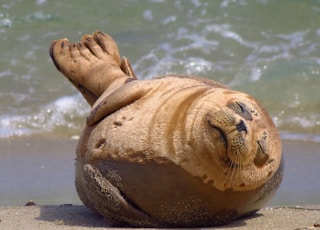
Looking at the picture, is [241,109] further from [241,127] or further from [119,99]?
[119,99]

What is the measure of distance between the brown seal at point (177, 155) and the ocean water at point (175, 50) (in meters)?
3.50

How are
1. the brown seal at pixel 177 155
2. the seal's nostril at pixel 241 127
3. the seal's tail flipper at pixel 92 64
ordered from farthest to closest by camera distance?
the seal's tail flipper at pixel 92 64, the brown seal at pixel 177 155, the seal's nostril at pixel 241 127

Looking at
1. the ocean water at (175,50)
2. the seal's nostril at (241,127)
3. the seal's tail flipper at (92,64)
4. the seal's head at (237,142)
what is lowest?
the ocean water at (175,50)

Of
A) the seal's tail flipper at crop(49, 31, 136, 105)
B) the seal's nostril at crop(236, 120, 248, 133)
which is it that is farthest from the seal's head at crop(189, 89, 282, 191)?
the seal's tail flipper at crop(49, 31, 136, 105)

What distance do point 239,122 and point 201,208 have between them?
0.44 meters

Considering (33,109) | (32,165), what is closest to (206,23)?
(33,109)

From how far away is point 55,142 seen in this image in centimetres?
706

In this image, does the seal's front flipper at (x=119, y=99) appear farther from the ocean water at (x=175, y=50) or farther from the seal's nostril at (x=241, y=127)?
the ocean water at (x=175, y=50)

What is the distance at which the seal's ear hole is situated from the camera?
3.44 meters

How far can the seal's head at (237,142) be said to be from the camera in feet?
11.0

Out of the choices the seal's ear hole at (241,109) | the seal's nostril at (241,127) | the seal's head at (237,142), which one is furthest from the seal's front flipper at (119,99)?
the seal's nostril at (241,127)

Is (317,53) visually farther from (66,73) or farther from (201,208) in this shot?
(201,208)

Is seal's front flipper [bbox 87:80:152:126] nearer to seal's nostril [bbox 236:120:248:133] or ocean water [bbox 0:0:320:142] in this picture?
seal's nostril [bbox 236:120:248:133]

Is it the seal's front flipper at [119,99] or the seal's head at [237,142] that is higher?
the seal's head at [237,142]
